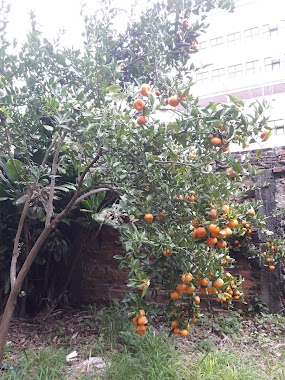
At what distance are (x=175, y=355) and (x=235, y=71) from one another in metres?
18.9

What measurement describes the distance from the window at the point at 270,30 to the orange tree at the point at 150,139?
18123mm

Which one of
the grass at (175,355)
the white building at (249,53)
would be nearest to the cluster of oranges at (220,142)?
the grass at (175,355)

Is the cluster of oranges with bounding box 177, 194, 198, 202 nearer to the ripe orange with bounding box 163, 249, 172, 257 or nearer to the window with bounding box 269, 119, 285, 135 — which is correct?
the ripe orange with bounding box 163, 249, 172, 257

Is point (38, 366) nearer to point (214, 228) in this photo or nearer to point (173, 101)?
point (214, 228)

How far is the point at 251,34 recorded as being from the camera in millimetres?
18688

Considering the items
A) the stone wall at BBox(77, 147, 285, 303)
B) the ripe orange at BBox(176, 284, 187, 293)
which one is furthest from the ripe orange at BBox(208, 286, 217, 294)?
the stone wall at BBox(77, 147, 285, 303)

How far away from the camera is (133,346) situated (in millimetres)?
2404

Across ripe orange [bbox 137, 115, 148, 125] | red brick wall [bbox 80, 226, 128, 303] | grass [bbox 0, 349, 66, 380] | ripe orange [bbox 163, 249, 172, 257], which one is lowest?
grass [bbox 0, 349, 66, 380]

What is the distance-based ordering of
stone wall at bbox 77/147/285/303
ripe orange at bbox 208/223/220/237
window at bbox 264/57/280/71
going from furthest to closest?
1. window at bbox 264/57/280/71
2. stone wall at bbox 77/147/285/303
3. ripe orange at bbox 208/223/220/237

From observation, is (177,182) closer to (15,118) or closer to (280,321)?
(15,118)

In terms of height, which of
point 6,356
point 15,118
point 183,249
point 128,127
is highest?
point 15,118

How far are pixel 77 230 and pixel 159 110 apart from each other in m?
1.92

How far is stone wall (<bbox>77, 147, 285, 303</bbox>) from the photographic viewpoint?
314cm

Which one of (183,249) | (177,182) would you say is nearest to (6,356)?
(183,249)
